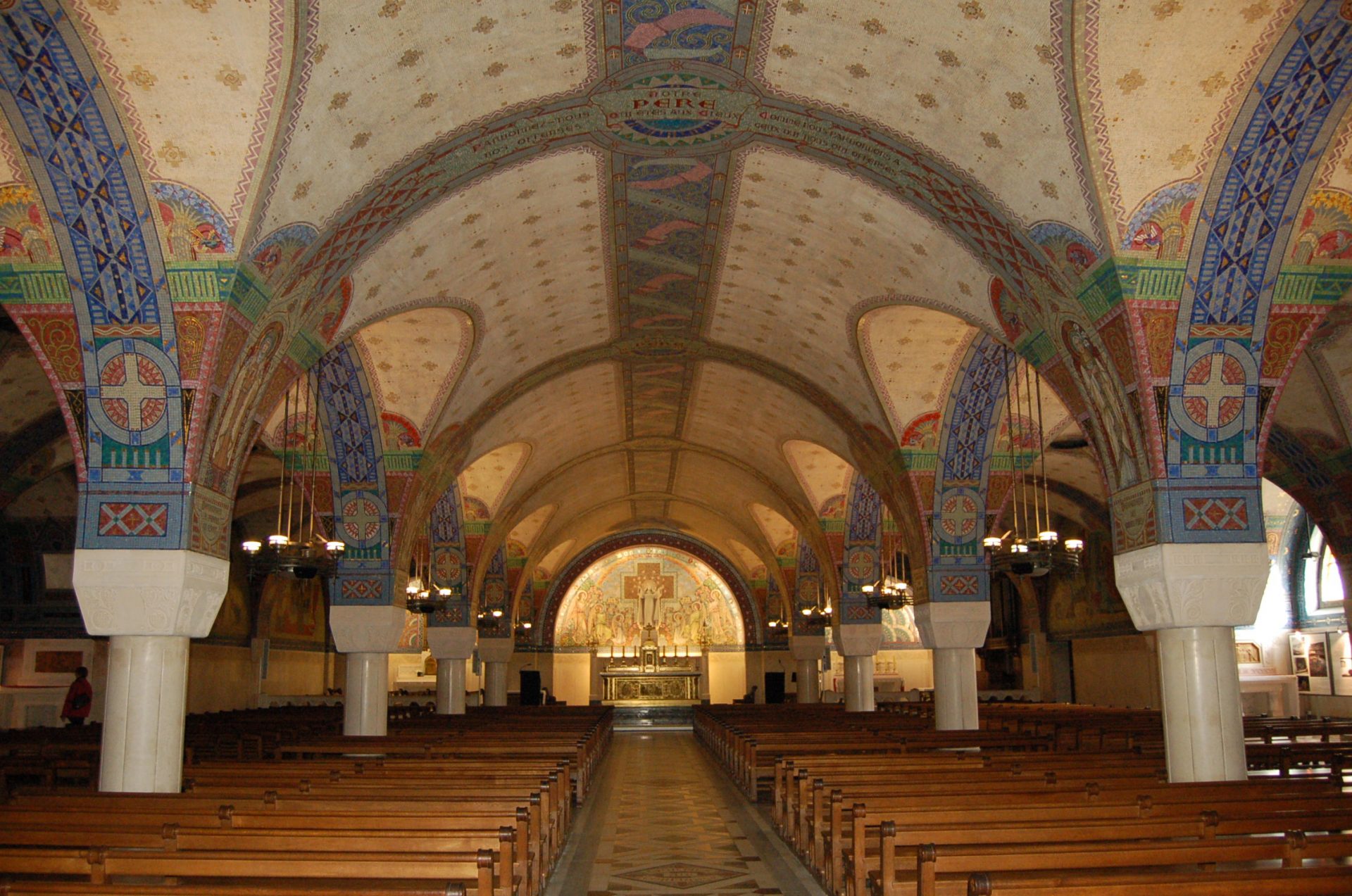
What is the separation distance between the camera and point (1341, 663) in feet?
72.5

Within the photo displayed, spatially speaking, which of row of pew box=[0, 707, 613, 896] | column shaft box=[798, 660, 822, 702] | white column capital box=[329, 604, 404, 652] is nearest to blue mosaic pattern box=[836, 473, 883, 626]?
column shaft box=[798, 660, 822, 702]

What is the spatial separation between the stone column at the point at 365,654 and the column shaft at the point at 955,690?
8.03m

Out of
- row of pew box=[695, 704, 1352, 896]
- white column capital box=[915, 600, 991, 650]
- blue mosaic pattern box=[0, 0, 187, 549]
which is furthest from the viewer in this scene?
white column capital box=[915, 600, 991, 650]

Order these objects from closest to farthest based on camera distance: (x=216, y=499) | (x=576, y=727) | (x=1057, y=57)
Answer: (x=1057, y=57)
(x=216, y=499)
(x=576, y=727)

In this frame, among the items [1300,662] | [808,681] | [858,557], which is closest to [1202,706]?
[858,557]

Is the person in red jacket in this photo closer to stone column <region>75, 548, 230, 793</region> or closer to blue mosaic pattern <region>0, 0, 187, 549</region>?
stone column <region>75, 548, 230, 793</region>

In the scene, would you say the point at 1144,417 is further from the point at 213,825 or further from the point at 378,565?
the point at 378,565

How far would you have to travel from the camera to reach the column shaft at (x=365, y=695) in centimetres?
1627

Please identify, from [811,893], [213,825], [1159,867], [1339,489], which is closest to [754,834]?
[811,893]

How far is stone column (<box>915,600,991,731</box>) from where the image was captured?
55.4 ft

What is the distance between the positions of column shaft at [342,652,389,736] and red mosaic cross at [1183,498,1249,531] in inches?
432

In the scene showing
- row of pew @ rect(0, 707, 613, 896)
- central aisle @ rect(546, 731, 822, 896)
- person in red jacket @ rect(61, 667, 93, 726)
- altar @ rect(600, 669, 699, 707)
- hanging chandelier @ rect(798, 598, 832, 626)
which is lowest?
central aisle @ rect(546, 731, 822, 896)

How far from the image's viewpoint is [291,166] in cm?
936

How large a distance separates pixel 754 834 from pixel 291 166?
7.88 m
